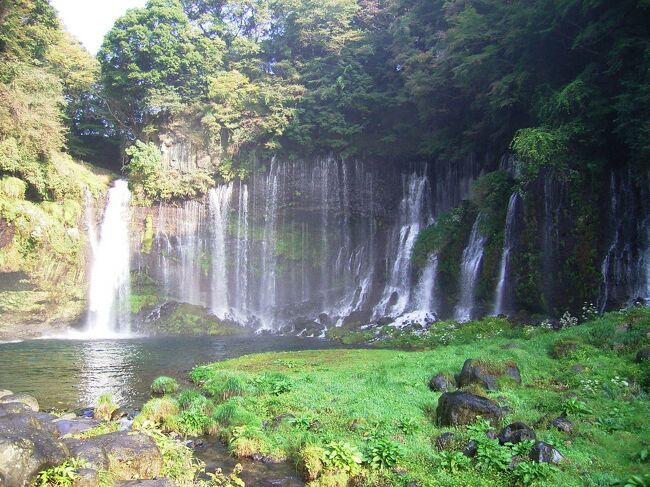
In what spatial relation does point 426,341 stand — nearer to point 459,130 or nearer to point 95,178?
point 459,130

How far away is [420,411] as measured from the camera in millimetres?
9078

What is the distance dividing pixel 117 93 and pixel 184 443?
110ft

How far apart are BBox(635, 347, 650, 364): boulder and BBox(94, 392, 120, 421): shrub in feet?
36.7

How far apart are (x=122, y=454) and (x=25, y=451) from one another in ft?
4.14

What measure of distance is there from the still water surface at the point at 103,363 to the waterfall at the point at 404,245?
5.97 m

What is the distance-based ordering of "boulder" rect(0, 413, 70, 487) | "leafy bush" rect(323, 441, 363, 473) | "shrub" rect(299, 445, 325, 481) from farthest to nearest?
"shrub" rect(299, 445, 325, 481) < "leafy bush" rect(323, 441, 363, 473) < "boulder" rect(0, 413, 70, 487)

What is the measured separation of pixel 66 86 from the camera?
36.7 meters

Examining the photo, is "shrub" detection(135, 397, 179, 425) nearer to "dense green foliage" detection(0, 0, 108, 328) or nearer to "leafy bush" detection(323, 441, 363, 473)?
"leafy bush" detection(323, 441, 363, 473)

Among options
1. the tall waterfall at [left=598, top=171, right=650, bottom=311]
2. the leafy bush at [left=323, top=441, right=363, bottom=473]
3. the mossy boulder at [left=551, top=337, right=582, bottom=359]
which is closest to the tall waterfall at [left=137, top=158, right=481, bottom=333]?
the tall waterfall at [left=598, top=171, right=650, bottom=311]

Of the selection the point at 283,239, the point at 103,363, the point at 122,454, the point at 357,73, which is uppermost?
the point at 357,73

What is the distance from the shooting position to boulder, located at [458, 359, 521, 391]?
33.4 ft

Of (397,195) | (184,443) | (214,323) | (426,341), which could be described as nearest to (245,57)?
(397,195)

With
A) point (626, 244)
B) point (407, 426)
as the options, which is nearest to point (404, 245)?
point (626, 244)

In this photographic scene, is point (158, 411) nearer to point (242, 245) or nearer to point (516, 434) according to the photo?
point (516, 434)
